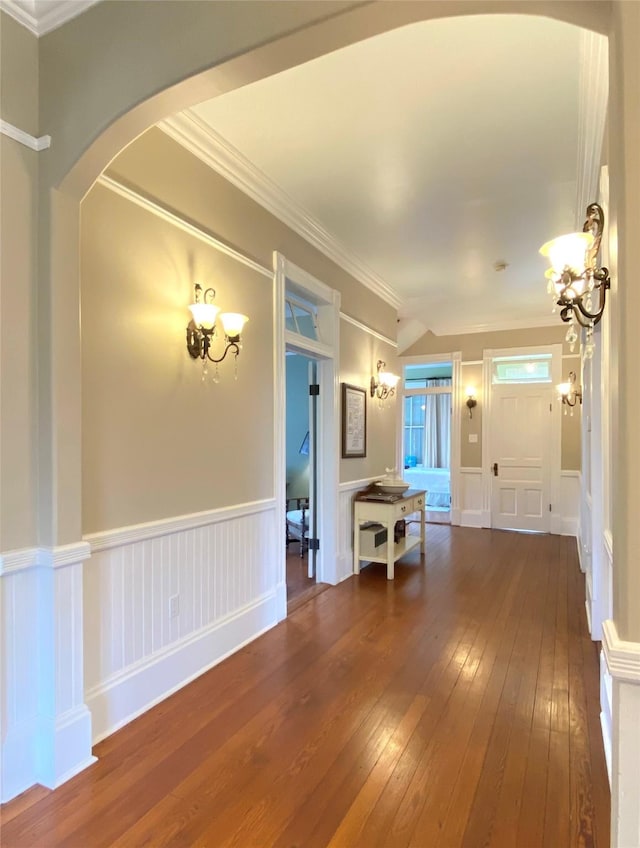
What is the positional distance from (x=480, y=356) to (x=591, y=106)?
4.92 m

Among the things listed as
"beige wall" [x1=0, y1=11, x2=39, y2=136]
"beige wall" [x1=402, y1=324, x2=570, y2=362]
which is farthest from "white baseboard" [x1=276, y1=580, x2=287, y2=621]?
"beige wall" [x1=402, y1=324, x2=570, y2=362]

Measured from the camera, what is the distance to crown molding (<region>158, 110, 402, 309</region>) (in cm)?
246

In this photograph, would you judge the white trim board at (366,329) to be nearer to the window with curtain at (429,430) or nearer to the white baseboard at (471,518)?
the white baseboard at (471,518)

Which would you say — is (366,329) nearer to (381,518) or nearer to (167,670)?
(381,518)

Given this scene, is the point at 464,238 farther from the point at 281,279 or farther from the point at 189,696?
the point at 189,696

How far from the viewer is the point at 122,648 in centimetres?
218

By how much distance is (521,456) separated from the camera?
21.8ft

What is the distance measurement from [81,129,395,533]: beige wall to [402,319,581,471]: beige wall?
4.46m

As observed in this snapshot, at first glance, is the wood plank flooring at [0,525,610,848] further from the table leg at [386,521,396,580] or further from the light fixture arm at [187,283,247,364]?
the light fixture arm at [187,283,247,364]

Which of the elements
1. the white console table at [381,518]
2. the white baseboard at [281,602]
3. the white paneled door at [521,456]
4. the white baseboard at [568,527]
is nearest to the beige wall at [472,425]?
the white paneled door at [521,456]

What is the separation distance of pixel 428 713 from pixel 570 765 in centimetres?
61

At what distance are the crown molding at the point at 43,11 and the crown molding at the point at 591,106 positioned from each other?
187 cm

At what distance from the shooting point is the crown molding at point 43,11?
5.76 feet

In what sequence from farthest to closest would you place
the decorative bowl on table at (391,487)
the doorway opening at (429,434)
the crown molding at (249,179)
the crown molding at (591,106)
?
the doorway opening at (429,434), the decorative bowl on table at (391,487), the crown molding at (249,179), the crown molding at (591,106)
